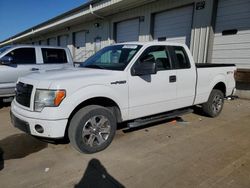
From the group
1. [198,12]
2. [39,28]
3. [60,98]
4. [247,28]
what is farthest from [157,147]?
[39,28]

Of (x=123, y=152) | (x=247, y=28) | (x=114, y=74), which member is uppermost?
(x=247, y=28)

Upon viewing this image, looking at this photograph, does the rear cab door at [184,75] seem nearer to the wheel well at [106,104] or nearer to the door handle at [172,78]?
the door handle at [172,78]

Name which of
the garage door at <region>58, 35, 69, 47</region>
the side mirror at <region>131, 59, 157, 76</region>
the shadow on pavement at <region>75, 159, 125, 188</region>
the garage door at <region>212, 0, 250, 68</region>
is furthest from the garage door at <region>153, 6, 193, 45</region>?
the garage door at <region>58, 35, 69, 47</region>

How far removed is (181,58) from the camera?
15.8ft

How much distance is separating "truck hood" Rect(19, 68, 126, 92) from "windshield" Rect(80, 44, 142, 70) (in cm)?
30

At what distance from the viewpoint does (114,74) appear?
368 centimetres

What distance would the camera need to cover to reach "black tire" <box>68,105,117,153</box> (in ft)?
10.9

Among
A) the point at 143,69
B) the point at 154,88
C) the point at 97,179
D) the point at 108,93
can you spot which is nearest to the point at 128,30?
the point at 154,88

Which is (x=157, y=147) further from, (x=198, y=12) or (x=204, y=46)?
(x=198, y=12)

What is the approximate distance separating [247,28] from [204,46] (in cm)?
169

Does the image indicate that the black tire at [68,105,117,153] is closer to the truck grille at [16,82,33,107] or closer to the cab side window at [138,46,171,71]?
the truck grille at [16,82,33,107]

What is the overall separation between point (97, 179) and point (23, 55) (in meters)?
5.32

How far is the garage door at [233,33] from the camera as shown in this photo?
7.65 meters

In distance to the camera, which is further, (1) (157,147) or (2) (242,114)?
(2) (242,114)
